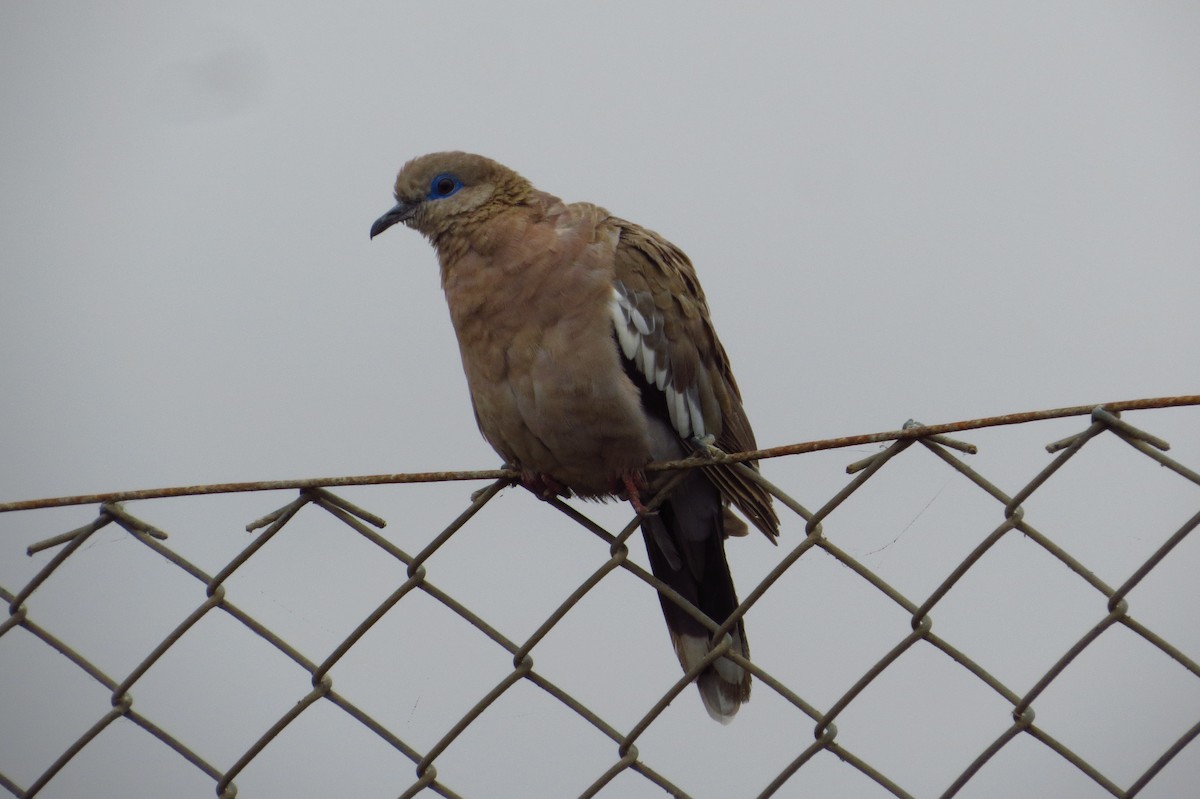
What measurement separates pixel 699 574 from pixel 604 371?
72 centimetres

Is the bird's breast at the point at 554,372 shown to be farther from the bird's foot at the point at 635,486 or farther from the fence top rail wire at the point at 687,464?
the fence top rail wire at the point at 687,464

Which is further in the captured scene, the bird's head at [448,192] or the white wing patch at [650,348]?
the bird's head at [448,192]

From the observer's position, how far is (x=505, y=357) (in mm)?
3412

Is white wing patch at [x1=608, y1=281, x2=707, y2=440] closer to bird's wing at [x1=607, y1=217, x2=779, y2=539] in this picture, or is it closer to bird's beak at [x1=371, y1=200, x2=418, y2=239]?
bird's wing at [x1=607, y1=217, x2=779, y2=539]

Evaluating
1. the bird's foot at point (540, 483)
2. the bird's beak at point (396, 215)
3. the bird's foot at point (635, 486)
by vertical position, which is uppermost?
the bird's beak at point (396, 215)

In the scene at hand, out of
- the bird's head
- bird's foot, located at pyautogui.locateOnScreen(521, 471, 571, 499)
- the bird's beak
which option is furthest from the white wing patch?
the bird's beak

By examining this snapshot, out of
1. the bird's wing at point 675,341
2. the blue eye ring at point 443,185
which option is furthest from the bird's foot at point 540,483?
the blue eye ring at point 443,185

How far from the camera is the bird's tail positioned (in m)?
3.54

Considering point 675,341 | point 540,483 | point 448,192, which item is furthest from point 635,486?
point 448,192

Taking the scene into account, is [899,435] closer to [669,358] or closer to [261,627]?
[261,627]

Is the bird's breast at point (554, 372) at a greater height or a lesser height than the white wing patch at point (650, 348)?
lesser

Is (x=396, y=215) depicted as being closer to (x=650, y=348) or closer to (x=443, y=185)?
(x=443, y=185)

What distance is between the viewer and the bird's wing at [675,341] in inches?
136

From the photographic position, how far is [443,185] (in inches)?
153
